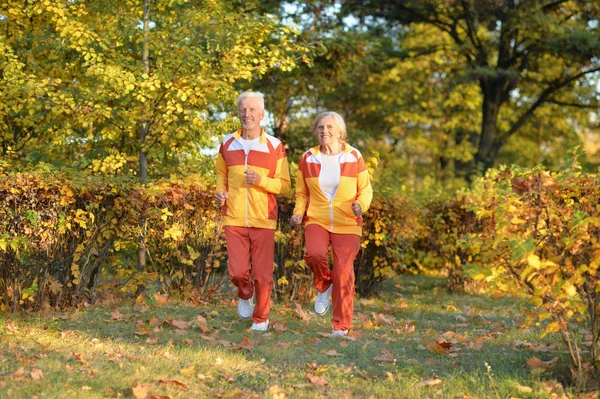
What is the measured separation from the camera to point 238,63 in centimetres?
736

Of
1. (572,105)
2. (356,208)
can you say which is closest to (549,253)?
(356,208)

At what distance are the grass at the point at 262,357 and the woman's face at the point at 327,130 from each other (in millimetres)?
1487

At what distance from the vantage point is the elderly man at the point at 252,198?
543cm

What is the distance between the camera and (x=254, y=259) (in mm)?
5492

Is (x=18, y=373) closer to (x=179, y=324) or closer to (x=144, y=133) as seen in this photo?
(x=179, y=324)

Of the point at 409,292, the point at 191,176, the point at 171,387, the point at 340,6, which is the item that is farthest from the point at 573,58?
the point at 171,387

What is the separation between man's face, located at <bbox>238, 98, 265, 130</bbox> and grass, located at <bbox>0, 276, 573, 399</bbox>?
162 cm

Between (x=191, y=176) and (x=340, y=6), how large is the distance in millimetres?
9733

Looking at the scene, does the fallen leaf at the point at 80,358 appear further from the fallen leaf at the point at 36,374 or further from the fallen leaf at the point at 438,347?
the fallen leaf at the point at 438,347

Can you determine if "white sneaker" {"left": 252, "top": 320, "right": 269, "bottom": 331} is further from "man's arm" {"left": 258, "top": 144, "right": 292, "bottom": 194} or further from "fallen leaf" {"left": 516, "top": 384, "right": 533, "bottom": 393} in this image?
"fallen leaf" {"left": 516, "top": 384, "right": 533, "bottom": 393}

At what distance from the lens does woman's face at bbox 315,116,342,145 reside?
5.32 metres

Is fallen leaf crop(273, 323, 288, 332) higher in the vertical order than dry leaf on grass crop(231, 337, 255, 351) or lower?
lower

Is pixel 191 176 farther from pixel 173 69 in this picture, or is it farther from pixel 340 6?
pixel 340 6

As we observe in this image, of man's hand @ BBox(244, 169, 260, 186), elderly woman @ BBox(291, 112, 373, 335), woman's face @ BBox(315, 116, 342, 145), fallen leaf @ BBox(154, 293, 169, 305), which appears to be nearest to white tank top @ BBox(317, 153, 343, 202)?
elderly woman @ BBox(291, 112, 373, 335)
